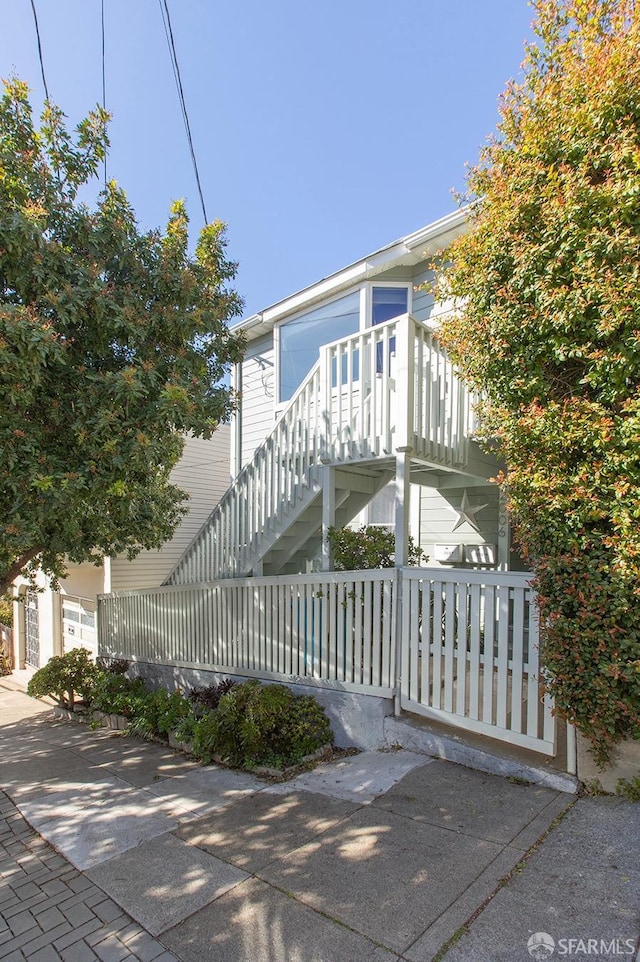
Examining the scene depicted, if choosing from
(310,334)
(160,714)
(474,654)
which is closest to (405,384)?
(474,654)

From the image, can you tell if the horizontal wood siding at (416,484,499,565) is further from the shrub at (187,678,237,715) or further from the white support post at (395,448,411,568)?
the shrub at (187,678,237,715)

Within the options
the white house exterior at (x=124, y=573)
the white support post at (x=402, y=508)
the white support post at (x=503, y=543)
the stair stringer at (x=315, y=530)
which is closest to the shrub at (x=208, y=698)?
the stair stringer at (x=315, y=530)

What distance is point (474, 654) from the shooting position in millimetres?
3766

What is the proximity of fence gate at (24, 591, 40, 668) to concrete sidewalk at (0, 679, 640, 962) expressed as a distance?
33.7 ft

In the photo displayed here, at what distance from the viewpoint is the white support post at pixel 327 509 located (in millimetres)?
5121

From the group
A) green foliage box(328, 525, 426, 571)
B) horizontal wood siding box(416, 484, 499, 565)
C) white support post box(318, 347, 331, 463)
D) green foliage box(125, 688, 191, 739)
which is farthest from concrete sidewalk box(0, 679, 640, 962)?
horizontal wood siding box(416, 484, 499, 565)

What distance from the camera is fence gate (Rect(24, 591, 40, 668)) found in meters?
13.1

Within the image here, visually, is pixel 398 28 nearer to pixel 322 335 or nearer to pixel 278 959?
pixel 322 335

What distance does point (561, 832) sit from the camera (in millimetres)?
2799

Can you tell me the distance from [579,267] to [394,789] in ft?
11.9

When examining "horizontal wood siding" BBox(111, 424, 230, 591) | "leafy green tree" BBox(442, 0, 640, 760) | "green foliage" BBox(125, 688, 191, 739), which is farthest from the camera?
"horizontal wood siding" BBox(111, 424, 230, 591)

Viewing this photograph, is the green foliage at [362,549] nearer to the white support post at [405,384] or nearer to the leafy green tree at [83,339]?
the white support post at [405,384]

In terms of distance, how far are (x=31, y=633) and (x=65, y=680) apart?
654cm

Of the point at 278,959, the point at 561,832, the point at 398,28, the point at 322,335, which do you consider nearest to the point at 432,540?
the point at 322,335
